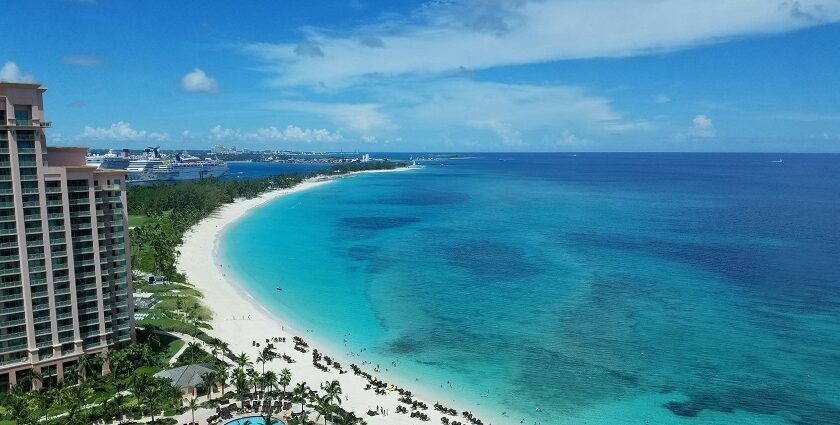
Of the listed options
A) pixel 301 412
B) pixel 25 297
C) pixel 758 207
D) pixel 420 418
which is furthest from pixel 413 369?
pixel 758 207

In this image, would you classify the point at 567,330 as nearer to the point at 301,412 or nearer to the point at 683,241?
the point at 301,412

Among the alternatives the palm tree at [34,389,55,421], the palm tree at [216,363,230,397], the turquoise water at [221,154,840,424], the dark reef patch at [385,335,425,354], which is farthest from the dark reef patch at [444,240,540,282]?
the palm tree at [34,389,55,421]

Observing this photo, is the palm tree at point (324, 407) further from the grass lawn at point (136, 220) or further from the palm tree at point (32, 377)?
the grass lawn at point (136, 220)

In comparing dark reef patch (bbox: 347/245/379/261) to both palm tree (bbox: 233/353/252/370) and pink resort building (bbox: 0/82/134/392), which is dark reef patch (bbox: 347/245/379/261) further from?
pink resort building (bbox: 0/82/134/392)

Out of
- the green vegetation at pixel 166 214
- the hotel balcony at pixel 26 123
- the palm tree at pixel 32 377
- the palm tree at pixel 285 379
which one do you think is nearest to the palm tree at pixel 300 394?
the palm tree at pixel 285 379

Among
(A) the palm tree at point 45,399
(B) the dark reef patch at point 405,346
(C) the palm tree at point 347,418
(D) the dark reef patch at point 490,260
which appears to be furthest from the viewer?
(D) the dark reef patch at point 490,260

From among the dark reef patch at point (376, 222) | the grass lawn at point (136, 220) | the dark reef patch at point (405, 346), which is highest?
the grass lawn at point (136, 220)

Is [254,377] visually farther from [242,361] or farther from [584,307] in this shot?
[584,307]

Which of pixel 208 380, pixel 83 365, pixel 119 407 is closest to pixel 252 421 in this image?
pixel 208 380
